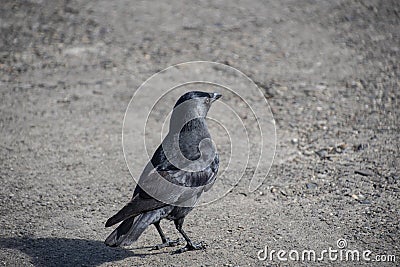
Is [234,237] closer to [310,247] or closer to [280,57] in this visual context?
[310,247]

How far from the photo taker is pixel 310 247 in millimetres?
5684

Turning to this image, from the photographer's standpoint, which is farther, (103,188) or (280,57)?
(280,57)

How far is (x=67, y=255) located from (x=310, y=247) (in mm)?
2394

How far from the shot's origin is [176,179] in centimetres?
553

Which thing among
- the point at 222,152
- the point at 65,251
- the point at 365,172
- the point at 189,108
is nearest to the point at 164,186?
the point at 189,108

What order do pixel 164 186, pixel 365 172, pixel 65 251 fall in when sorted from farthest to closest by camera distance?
pixel 365 172 < pixel 65 251 < pixel 164 186

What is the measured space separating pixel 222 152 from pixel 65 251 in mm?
2750

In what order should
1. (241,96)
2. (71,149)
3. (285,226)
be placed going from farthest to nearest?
(241,96)
(71,149)
(285,226)

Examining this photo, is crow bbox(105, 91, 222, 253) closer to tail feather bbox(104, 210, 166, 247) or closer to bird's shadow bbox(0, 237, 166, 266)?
tail feather bbox(104, 210, 166, 247)

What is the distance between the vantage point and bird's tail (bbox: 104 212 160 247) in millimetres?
5202

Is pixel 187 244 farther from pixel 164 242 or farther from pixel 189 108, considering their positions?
pixel 189 108

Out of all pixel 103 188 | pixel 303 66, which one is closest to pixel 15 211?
pixel 103 188

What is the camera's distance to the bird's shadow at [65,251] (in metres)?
5.58

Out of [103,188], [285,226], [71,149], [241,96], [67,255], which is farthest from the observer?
[241,96]
